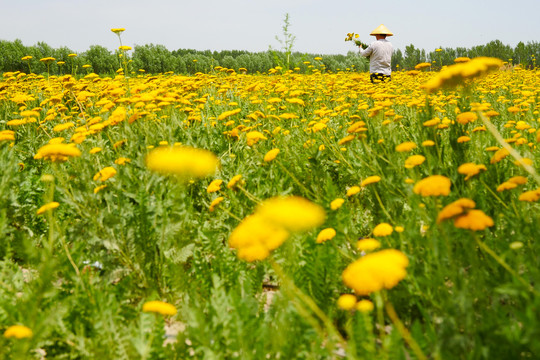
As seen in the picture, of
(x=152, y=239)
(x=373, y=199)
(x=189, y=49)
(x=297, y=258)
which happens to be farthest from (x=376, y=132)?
(x=189, y=49)

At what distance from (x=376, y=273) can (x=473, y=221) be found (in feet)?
1.79

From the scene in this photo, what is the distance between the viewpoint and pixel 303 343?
189 centimetres

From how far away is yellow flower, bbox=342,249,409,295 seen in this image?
1495mm

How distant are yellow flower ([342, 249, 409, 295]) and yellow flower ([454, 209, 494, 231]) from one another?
1.11ft

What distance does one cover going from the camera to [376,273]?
152cm

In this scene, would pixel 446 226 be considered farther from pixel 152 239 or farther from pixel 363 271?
pixel 152 239

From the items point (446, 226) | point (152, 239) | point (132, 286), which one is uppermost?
point (446, 226)

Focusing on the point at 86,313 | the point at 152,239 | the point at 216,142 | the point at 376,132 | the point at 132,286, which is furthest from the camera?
the point at 216,142

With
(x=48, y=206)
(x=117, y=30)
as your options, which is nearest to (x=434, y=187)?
(x=48, y=206)

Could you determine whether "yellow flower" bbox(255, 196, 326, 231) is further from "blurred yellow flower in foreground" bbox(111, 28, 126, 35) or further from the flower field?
"blurred yellow flower in foreground" bbox(111, 28, 126, 35)

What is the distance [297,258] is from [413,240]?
2.44 feet

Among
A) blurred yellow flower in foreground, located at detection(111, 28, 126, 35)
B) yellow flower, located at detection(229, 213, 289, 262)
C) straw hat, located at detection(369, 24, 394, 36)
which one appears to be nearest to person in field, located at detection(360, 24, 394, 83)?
straw hat, located at detection(369, 24, 394, 36)

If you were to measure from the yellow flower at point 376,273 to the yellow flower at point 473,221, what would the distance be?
338 mm

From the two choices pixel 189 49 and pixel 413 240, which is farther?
pixel 189 49
